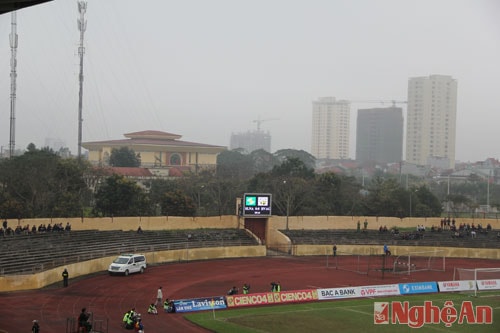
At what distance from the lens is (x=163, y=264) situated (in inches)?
2109

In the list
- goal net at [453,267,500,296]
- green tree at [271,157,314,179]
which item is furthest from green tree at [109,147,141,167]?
goal net at [453,267,500,296]

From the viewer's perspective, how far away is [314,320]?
Result: 34.2 m

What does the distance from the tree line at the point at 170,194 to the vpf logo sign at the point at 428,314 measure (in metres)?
36.2

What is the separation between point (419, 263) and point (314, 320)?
93.9ft

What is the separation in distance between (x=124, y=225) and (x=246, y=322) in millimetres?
29306

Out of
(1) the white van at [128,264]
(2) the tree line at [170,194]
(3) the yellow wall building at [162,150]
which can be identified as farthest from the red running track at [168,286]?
(3) the yellow wall building at [162,150]

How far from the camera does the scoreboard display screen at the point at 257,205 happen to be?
6362cm

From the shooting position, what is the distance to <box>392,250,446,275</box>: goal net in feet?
178

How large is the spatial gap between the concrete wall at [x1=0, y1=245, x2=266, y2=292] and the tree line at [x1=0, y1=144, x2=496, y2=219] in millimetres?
12302

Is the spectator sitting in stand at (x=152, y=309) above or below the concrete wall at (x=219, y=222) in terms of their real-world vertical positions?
below

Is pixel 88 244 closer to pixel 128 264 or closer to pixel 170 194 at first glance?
pixel 128 264

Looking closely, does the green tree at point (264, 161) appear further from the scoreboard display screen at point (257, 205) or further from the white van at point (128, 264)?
the white van at point (128, 264)

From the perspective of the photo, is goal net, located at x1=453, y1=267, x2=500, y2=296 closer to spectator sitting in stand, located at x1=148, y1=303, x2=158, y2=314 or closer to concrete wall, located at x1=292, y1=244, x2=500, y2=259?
concrete wall, located at x1=292, y1=244, x2=500, y2=259

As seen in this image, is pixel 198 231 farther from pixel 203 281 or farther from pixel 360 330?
pixel 360 330
